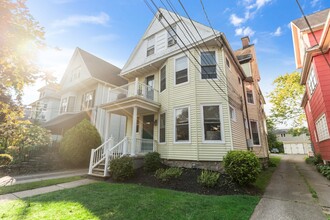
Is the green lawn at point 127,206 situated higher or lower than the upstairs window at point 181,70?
lower

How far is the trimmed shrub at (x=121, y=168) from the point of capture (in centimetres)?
729

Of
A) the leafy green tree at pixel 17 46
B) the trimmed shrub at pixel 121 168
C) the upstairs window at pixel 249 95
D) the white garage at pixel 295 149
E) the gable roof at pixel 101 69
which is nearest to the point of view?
the leafy green tree at pixel 17 46

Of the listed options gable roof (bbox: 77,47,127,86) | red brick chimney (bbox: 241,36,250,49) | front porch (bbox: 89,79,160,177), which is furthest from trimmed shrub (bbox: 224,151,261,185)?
red brick chimney (bbox: 241,36,250,49)

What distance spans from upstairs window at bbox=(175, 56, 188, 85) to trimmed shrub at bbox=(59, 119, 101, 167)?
22.9ft

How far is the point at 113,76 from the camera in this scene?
1694cm

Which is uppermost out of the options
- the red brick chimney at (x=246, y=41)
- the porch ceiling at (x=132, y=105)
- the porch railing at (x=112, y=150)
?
the red brick chimney at (x=246, y=41)

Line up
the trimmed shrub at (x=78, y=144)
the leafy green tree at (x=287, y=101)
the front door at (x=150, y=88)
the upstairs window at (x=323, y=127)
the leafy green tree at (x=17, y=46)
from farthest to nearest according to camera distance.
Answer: the leafy green tree at (x=287, y=101) < the front door at (x=150, y=88) < the trimmed shrub at (x=78, y=144) < the upstairs window at (x=323, y=127) < the leafy green tree at (x=17, y=46)

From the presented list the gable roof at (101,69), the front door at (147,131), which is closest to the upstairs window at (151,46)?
the front door at (147,131)

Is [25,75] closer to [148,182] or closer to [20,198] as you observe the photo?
[20,198]

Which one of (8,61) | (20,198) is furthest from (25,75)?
(20,198)

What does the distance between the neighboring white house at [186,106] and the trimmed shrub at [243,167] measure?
60.5 inches

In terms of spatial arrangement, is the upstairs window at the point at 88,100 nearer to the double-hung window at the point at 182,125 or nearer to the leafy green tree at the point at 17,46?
the double-hung window at the point at 182,125

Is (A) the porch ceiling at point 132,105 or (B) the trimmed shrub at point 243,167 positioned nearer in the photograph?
(B) the trimmed shrub at point 243,167

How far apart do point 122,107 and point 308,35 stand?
12.2 metres
